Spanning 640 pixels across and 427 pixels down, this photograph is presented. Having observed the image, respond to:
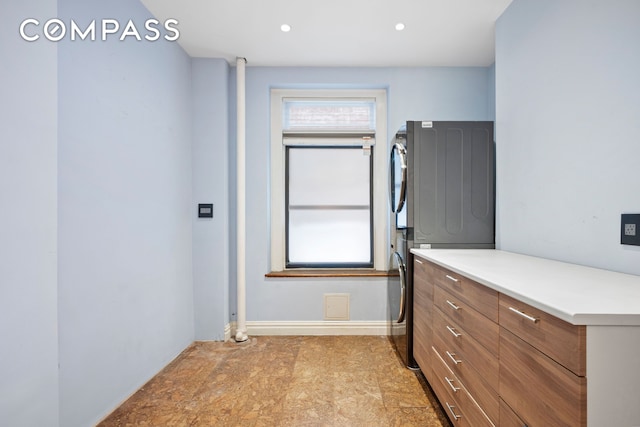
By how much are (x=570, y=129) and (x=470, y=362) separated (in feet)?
4.08

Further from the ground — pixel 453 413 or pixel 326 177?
pixel 326 177

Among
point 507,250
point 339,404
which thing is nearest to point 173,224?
point 339,404

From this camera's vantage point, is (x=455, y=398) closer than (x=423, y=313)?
Yes

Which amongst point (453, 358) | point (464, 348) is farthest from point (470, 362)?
point (453, 358)

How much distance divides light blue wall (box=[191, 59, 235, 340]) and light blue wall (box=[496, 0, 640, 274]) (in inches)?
89.2

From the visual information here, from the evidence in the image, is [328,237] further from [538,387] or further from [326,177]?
[538,387]

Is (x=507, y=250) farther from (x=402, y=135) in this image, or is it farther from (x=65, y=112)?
(x=65, y=112)

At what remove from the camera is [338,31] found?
88.7 inches

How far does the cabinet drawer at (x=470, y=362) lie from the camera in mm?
1099

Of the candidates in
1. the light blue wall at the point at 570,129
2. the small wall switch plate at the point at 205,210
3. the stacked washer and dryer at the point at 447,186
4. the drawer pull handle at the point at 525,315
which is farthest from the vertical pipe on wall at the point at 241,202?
the drawer pull handle at the point at 525,315

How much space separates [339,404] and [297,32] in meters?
2.63

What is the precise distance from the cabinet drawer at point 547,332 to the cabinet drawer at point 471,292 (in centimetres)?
6

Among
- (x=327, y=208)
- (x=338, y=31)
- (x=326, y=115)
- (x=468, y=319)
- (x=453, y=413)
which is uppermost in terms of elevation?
(x=338, y=31)

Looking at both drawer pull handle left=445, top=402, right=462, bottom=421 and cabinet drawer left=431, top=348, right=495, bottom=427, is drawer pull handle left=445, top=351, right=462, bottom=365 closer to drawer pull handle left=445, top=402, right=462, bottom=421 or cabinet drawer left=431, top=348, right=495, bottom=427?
cabinet drawer left=431, top=348, right=495, bottom=427
